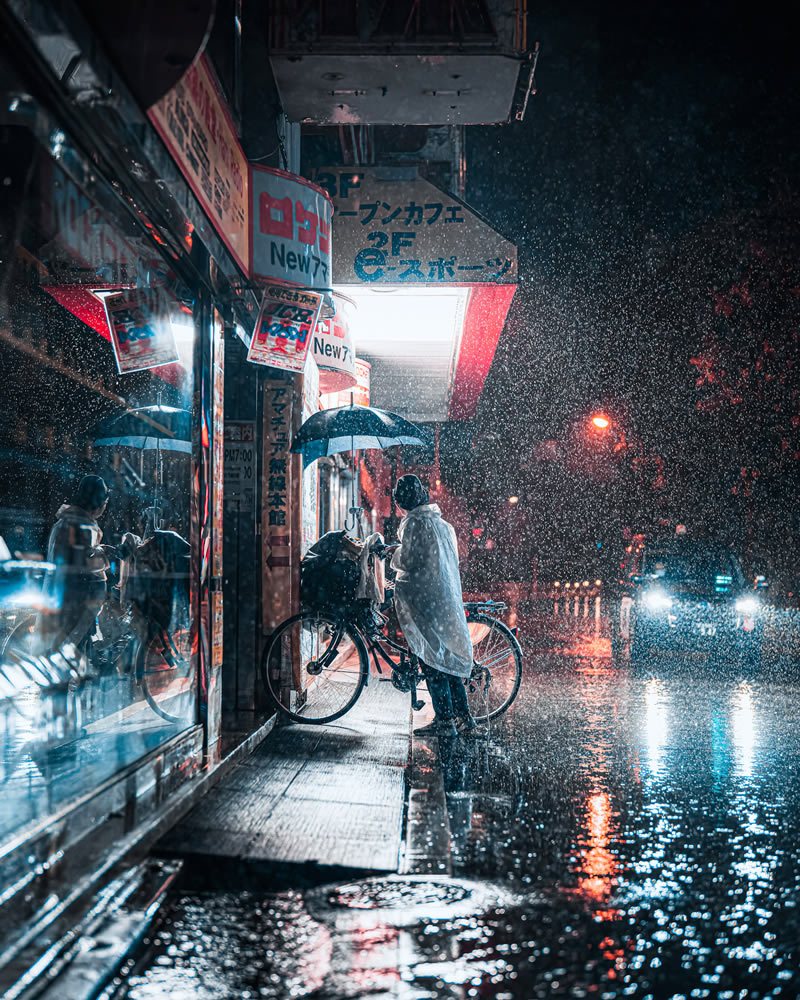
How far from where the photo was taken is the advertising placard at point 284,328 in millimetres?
7582

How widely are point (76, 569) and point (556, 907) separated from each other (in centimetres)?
465

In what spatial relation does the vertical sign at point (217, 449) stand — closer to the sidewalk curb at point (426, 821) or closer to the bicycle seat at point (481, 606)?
the sidewalk curb at point (426, 821)

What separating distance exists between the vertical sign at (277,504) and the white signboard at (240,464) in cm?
15

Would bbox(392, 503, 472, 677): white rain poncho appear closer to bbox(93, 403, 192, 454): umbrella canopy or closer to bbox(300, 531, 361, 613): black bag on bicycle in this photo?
bbox(300, 531, 361, 613): black bag on bicycle

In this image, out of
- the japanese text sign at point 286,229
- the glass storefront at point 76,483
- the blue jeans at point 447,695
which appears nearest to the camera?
the glass storefront at point 76,483

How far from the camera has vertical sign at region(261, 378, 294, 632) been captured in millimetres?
8461

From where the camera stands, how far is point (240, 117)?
26.5 ft

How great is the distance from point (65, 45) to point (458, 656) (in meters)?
5.84

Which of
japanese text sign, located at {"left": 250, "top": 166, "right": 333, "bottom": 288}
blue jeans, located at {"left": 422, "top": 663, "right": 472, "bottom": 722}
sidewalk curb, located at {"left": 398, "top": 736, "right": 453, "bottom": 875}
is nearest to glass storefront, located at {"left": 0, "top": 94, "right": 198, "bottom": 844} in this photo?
japanese text sign, located at {"left": 250, "top": 166, "right": 333, "bottom": 288}

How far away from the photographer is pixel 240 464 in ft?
27.7

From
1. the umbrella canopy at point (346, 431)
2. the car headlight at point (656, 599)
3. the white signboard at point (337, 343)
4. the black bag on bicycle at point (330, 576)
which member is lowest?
the car headlight at point (656, 599)

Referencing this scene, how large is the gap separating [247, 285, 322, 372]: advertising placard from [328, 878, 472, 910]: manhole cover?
15.5 feet

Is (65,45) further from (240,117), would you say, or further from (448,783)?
(448,783)

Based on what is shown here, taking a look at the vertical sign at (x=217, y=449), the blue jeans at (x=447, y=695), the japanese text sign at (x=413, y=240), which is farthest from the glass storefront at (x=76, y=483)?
the japanese text sign at (x=413, y=240)
